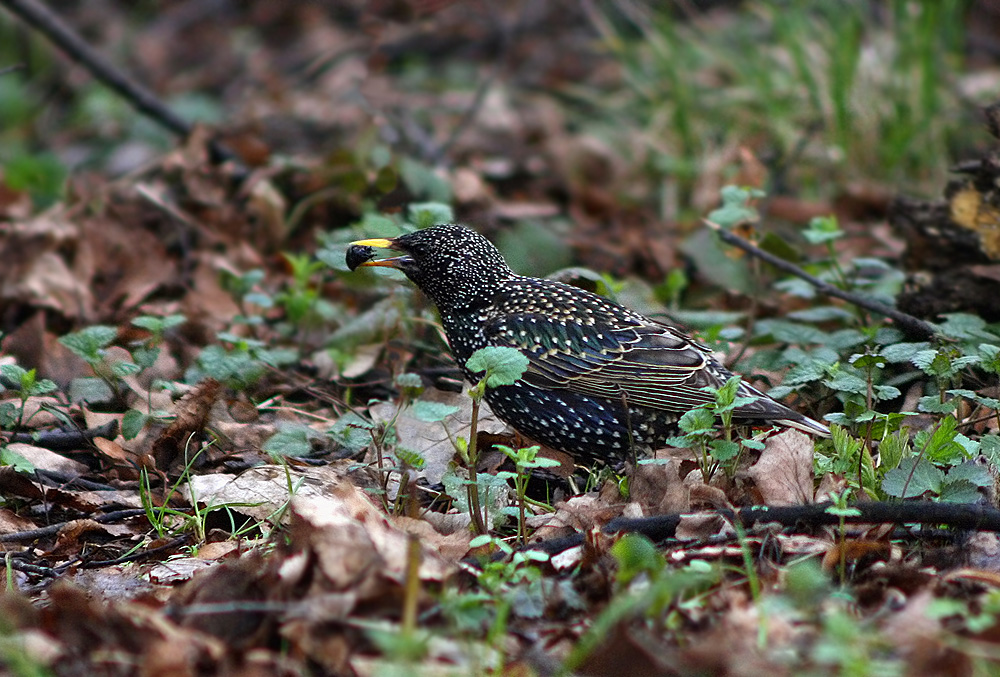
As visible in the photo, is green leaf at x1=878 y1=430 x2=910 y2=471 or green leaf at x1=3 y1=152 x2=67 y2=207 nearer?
green leaf at x1=878 y1=430 x2=910 y2=471

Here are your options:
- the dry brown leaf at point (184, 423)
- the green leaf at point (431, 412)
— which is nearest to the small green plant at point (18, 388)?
the dry brown leaf at point (184, 423)

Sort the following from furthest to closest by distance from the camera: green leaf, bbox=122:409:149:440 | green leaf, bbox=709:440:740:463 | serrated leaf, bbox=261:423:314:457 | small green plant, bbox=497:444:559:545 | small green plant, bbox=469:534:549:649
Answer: green leaf, bbox=122:409:149:440
serrated leaf, bbox=261:423:314:457
green leaf, bbox=709:440:740:463
small green plant, bbox=497:444:559:545
small green plant, bbox=469:534:549:649

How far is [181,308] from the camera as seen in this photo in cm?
592

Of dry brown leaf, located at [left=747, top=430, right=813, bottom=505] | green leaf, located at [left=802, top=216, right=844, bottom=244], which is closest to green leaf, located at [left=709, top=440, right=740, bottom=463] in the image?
dry brown leaf, located at [left=747, top=430, right=813, bottom=505]

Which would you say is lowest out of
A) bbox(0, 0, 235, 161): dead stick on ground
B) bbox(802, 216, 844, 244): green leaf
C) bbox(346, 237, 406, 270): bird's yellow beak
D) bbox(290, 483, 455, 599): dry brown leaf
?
bbox(290, 483, 455, 599): dry brown leaf

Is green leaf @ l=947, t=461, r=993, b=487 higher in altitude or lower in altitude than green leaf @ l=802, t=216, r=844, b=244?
lower

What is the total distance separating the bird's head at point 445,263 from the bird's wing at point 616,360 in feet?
0.74

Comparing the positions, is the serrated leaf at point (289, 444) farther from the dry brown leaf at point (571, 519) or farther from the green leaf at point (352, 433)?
the dry brown leaf at point (571, 519)

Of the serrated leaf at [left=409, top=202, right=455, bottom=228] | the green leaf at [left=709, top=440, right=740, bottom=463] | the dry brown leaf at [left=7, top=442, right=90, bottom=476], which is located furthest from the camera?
the serrated leaf at [left=409, top=202, right=455, bottom=228]

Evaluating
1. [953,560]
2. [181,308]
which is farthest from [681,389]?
[181,308]

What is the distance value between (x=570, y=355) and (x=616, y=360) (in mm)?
181

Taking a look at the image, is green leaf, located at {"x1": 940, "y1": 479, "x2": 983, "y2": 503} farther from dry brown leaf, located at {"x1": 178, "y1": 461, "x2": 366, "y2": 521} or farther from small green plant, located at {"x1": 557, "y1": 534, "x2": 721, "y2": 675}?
dry brown leaf, located at {"x1": 178, "y1": 461, "x2": 366, "y2": 521}

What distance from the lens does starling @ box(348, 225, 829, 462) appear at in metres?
4.27

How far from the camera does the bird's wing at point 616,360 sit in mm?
4273
